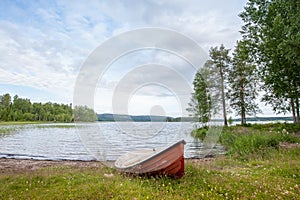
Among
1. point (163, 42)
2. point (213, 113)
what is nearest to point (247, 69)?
point (213, 113)

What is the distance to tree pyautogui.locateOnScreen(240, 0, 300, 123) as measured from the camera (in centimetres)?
1215

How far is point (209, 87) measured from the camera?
30578 mm

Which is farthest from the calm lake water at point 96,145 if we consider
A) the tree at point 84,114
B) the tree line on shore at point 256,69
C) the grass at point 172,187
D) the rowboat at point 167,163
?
the tree line on shore at point 256,69

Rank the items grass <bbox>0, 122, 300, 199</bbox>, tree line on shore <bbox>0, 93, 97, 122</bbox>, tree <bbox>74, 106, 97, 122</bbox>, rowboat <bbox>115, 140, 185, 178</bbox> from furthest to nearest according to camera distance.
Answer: tree line on shore <bbox>0, 93, 97, 122</bbox> → tree <bbox>74, 106, 97, 122</bbox> → rowboat <bbox>115, 140, 185, 178</bbox> → grass <bbox>0, 122, 300, 199</bbox>

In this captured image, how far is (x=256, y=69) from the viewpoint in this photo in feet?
70.3

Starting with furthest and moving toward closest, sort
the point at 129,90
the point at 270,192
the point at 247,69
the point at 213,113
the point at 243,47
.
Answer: the point at 247,69
the point at 213,113
the point at 243,47
the point at 129,90
the point at 270,192

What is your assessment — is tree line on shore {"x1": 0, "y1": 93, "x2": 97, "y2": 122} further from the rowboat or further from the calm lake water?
the rowboat

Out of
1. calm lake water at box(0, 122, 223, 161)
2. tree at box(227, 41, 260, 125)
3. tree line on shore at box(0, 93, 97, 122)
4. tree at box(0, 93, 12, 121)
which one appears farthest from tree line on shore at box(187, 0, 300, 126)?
tree at box(0, 93, 12, 121)

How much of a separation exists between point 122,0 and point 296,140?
15.5 meters

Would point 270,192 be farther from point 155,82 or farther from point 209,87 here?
point 209,87

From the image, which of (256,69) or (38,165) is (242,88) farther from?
(38,165)

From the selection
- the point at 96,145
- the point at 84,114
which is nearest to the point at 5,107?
the point at 96,145

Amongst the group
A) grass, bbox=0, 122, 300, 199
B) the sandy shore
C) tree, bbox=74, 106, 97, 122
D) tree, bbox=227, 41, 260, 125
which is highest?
tree, bbox=227, 41, 260, 125

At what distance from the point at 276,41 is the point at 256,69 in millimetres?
7441
